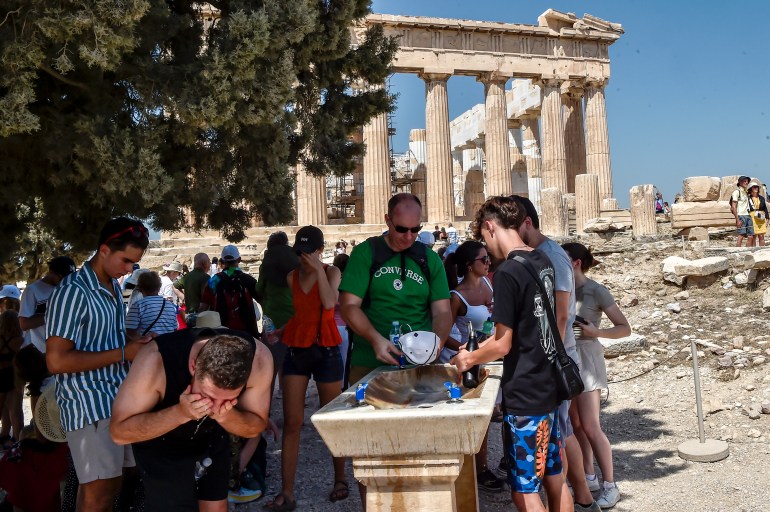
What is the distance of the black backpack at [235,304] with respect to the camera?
5.98 m

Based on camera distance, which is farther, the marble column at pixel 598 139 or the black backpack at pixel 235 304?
the marble column at pixel 598 139

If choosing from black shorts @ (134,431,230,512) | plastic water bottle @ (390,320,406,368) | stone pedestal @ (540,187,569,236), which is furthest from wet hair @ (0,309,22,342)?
stone pedestal @ (540,187,569,236)

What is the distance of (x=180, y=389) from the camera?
2.67 metres

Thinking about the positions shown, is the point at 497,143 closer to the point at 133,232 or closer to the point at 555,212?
the point at 555,212

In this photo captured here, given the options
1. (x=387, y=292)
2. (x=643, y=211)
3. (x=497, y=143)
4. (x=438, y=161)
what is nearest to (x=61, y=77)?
(x=387, y=292)

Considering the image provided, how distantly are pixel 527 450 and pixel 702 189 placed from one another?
1628 cm

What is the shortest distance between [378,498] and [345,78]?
4.93 metres

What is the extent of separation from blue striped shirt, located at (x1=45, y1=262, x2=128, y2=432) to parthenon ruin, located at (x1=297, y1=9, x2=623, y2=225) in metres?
22.4

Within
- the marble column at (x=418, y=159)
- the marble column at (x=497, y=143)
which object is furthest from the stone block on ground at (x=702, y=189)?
the marble column at (x=418, y=159)

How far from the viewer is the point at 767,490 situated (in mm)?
4625

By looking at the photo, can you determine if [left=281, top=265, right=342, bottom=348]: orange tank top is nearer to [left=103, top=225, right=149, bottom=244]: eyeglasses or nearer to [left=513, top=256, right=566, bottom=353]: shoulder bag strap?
[left=103, top=225, right=149, bottom=244]: eyeglasses

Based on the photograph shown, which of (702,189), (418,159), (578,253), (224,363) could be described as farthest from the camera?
(418,159)

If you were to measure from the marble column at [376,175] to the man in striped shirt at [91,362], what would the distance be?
924 inches

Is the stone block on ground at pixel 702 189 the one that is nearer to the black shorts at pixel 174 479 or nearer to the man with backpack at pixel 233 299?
the man with backpack at pixel 233 299
